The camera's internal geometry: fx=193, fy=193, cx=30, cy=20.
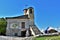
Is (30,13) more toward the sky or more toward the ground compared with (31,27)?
more toward the sky

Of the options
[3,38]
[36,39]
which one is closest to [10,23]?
[3,38]

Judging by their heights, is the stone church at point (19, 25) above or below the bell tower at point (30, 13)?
below

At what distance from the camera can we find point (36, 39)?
120ft

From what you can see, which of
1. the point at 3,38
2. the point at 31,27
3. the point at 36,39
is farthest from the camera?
the point at 31,27

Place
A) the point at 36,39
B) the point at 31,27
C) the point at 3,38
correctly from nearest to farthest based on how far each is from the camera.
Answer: the point at 36,39 < the point at 3,38 < the point at 31,27

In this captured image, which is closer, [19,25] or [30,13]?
[19,25]

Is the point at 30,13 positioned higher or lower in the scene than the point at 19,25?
higher

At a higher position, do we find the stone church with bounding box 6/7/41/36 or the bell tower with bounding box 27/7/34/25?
the bell tower with bounding box 27/7/34/25

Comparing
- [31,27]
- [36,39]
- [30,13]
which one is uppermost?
[30,13]

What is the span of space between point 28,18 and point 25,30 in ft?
12.0

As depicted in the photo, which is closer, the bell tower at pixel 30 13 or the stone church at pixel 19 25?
the stone church at pixel 19 25

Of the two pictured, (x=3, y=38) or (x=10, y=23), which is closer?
(x=3, y=38)

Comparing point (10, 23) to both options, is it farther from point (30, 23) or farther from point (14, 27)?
point (30, 23)

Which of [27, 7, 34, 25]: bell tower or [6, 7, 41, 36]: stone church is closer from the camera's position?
[6, 7, 41, 36]: stone church
